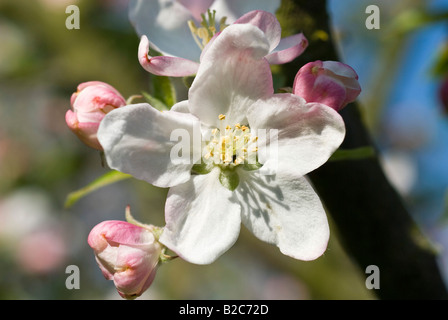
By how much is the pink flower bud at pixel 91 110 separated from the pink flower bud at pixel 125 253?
0.44 feet

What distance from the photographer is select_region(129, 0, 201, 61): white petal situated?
1035 mm

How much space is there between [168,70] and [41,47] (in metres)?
2.62

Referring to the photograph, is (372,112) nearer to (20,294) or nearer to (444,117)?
(444,117)

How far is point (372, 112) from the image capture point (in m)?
3.00

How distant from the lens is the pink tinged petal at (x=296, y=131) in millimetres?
819

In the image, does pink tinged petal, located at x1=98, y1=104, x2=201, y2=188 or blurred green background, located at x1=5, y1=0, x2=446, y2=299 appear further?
blurred green background, located at x1=5, y1=0, x2=446, y2=299

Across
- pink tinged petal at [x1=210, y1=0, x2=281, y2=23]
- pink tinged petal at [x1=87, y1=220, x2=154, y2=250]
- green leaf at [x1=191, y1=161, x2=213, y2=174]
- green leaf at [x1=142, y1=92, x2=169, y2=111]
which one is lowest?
pink tinged petal at [x1=87, y1=220, x2=154, y2=250]

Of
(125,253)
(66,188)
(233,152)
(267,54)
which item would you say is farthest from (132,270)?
(66,188)

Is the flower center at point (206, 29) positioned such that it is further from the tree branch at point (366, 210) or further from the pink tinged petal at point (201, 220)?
the pink tinged petal at point (201, 220)

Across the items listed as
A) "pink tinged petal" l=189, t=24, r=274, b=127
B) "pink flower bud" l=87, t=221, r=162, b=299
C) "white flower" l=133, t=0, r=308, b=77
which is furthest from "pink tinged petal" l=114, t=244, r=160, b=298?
"white flower" l=133, t=0, r=308, b=77

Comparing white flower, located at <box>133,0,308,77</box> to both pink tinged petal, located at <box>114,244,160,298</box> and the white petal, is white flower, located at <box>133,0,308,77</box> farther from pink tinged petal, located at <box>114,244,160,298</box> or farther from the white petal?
pink tinged petal, located at <box>114,244,160,298</box>

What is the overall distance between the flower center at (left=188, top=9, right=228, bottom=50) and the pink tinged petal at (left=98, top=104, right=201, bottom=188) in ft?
0.77

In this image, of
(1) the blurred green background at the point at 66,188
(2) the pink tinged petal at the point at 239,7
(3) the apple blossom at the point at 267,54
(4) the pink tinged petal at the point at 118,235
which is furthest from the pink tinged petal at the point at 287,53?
(1) the blurred green background at the point at 66,188
